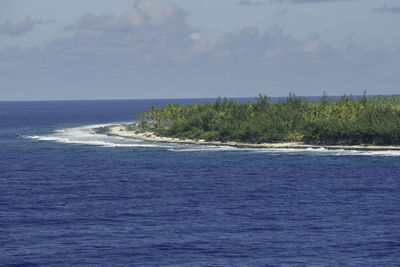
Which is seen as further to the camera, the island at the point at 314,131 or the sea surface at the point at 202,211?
the island at the point at 314,131

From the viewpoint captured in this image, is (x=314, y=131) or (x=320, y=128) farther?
(x=314, y=131)

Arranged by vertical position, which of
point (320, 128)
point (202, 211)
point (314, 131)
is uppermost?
point (320, 128)

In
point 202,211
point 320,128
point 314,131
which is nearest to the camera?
point 202,211

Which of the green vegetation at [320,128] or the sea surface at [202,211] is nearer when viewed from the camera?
the sea surface at [202,211]

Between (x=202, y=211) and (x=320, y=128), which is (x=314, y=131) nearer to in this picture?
(x=320, y=128)

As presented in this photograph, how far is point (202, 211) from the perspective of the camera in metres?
82.6

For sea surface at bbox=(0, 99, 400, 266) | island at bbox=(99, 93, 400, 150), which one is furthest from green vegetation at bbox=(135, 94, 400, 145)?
sea surface at bbox=(0, 99, 400, 266)

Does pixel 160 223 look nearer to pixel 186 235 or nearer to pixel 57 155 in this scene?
pixel 186 235

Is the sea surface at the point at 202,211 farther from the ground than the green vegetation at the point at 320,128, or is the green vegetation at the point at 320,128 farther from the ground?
the green vegetation at the point at 320,128

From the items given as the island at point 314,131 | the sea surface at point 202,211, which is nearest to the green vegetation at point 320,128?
the island at point 314,131

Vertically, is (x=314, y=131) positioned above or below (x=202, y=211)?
above

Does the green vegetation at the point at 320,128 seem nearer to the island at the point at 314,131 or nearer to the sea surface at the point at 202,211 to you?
the island at the point at 314,131

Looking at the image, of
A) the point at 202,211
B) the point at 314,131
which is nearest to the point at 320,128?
the point at 314,131

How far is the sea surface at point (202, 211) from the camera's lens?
60344 millimetres
